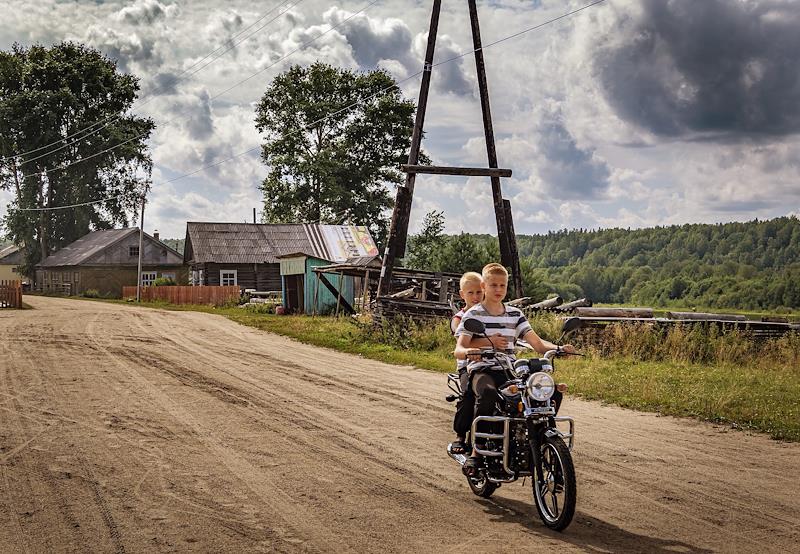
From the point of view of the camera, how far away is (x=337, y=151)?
6022 centimetres

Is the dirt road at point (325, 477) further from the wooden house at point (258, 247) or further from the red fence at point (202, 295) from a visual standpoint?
the wooden house at point (258, 247)

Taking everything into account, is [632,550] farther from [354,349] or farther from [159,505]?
[354,349]

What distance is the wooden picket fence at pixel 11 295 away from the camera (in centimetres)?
4062

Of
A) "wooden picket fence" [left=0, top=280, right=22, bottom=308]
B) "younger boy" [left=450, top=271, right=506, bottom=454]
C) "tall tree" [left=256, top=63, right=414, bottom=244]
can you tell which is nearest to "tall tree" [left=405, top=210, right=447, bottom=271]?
"tall tree" [left=256, top=63, right=414, bottom=244]

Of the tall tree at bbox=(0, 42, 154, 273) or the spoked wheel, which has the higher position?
the tall tree at bbox=(0, 42, 154, 273)

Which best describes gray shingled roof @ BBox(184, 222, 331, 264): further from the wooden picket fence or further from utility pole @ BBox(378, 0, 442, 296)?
utility pole @ BBox(378, 0, 442, 296)

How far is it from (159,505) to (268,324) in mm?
21885

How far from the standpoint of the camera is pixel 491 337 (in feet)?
21.4

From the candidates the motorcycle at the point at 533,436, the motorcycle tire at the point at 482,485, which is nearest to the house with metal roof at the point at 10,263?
the motorcycle tire at the point at 482,485

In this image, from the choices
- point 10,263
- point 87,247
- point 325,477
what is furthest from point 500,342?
point 10,263

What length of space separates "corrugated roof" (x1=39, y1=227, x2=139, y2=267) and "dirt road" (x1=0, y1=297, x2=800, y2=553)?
5347 cm

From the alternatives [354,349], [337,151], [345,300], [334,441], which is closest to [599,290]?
[337,151]

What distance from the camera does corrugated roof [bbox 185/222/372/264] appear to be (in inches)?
2095

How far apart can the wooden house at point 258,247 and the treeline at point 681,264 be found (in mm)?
39670
